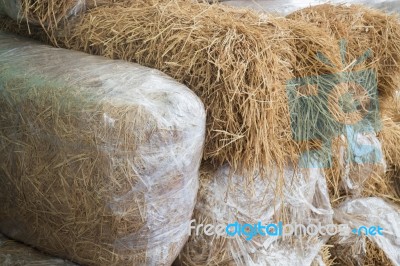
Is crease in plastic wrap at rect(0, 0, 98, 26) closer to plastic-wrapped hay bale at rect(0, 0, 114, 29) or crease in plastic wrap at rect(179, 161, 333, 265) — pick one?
plastic-wrapped hay bale at rect(0, 0, 114, 29)

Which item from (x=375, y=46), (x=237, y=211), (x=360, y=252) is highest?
(x=375, y=46)

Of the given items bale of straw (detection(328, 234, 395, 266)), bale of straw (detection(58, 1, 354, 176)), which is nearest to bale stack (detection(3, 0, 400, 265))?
bale of straw (detection(58, 1, 354, 176))

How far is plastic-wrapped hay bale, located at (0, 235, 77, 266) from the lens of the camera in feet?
5.73

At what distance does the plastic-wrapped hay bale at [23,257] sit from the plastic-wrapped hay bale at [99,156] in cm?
3

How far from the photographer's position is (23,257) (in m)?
1.77

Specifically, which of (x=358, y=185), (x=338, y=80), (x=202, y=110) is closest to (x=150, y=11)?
(x=202, y=110)

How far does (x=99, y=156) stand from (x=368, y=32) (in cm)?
141

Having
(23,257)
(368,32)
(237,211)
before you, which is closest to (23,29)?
(23,257)

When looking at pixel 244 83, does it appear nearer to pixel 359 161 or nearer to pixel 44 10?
pixel 44 10

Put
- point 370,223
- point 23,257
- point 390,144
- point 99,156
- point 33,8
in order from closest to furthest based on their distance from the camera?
point 99,156 → point 23,257 → point 33,8 → point 370,223 → point 390,144

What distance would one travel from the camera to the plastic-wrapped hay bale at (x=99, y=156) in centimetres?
145

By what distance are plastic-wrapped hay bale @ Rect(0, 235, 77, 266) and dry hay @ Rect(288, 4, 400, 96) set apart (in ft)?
4.35

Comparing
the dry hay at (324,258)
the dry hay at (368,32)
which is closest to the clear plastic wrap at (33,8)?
the dry hay at (368,32)

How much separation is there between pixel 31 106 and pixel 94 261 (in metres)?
0.50
